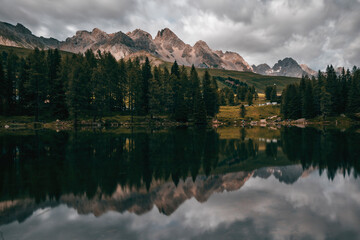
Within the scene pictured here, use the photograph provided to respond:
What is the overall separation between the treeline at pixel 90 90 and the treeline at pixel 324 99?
131 feet

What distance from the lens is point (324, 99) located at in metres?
107

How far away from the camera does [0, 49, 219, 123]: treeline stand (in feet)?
270

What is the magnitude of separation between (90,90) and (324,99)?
103 m

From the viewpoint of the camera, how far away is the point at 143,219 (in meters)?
10.8

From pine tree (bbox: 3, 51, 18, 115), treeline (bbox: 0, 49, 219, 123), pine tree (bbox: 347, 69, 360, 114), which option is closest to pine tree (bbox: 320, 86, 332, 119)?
pine tree (bbox: 347, 69, 360, 114)

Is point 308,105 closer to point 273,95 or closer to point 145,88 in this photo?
point 273,95

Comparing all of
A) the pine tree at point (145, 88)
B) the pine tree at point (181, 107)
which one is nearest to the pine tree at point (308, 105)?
the pine tree at point (181, 107)

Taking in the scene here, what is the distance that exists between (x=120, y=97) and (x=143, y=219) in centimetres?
9312

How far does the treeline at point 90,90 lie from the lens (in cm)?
8231

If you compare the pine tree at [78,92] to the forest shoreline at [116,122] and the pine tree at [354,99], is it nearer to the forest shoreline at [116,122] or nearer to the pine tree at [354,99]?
the forest shoreline at [116,122]

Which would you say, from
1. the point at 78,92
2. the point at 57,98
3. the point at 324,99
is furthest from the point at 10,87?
the point at 324,99

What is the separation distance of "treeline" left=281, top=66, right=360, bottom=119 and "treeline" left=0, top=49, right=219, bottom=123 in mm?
39962

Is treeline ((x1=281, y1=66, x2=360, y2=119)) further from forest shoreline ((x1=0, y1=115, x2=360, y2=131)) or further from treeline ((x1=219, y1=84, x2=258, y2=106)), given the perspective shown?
treeline ((x1=219, y1=84, x2=258, y2=106))

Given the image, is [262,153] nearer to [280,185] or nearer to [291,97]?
[280,185]
